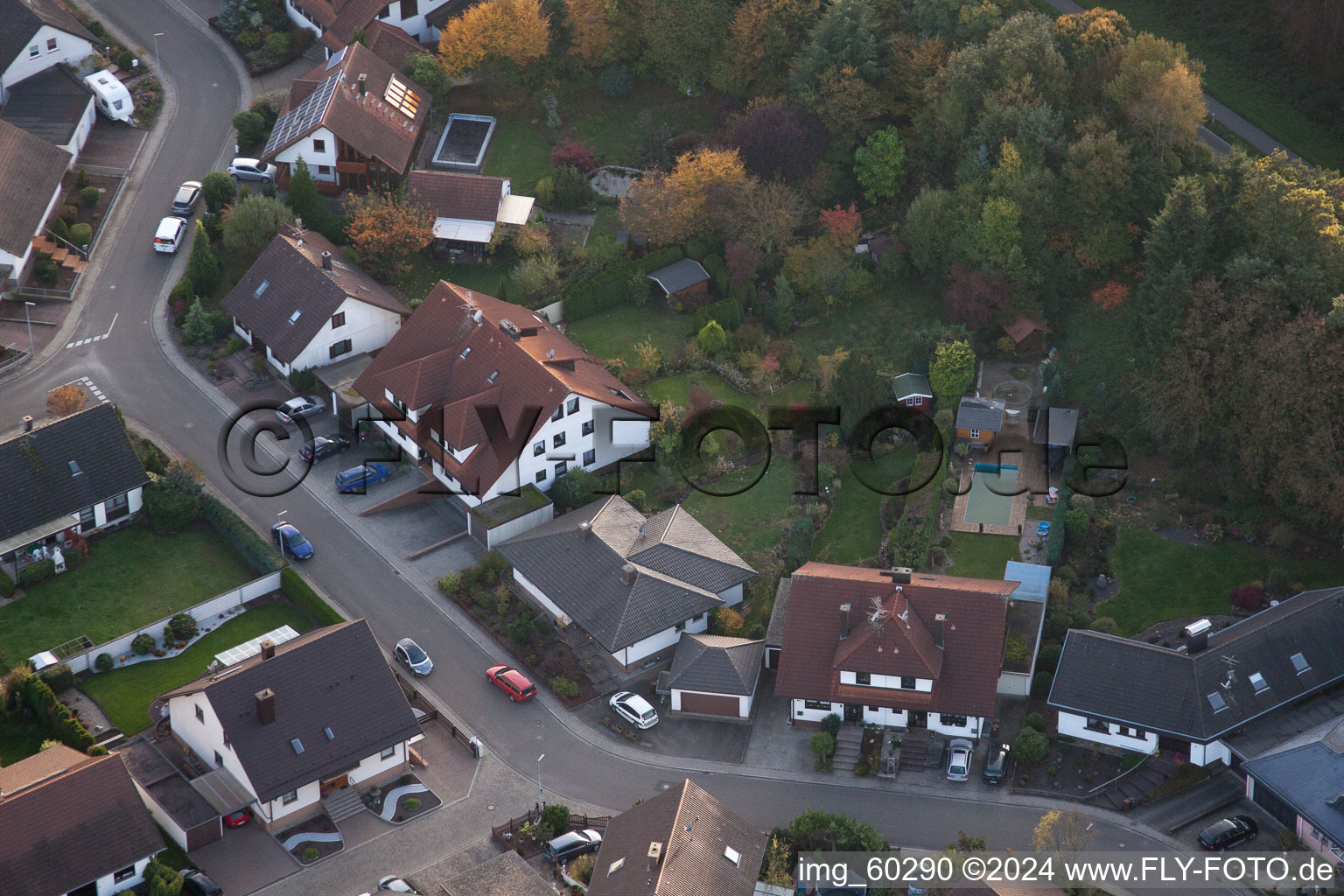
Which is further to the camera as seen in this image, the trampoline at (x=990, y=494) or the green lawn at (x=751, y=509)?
the trampoline at (x=990, y=494)

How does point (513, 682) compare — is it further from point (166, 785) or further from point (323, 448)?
point (323, 448)

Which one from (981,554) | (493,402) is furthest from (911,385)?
(493,402)

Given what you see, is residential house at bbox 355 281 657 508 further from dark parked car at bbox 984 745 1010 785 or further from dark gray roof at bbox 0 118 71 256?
dark parked car at bbox 984 745 1010 785

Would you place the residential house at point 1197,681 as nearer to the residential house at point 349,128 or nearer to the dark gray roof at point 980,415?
the dark gray roof at point 980,415

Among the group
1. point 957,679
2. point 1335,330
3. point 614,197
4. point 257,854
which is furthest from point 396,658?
point 1335,330

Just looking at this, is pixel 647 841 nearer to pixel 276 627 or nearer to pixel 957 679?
pixel 957 679

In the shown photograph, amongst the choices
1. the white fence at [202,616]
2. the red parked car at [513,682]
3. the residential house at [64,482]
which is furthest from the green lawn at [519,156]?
the red parked car at [513,682]
